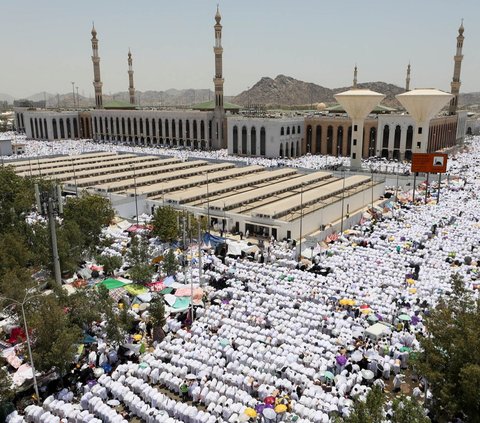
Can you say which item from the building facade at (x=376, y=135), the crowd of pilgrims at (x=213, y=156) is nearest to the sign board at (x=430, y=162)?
the crowd of pilgrims at (x=213, y=156)

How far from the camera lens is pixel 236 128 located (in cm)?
7381

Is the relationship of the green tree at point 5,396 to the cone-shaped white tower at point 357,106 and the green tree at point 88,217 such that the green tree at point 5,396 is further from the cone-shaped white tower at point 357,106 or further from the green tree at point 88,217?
the cone-shaped white tower at point 357,106

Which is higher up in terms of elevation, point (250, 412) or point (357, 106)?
point (357, 106)

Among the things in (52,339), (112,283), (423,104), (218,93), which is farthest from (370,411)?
(218,93)

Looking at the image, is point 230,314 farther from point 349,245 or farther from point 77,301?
point 349,245

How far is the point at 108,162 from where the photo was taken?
180 feet

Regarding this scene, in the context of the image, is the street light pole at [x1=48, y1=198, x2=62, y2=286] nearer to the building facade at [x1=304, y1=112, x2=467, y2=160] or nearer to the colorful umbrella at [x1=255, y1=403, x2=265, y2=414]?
the colorful umbrella at [x1=255, y1=403, x2=265, y2=414]

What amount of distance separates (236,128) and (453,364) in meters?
64.0

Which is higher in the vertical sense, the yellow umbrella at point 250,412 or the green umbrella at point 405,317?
the green umbrella at point 405,317

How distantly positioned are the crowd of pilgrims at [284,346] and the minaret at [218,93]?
5555 cm

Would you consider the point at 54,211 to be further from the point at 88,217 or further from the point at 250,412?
the point at 250,412

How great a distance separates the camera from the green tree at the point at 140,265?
872 inches

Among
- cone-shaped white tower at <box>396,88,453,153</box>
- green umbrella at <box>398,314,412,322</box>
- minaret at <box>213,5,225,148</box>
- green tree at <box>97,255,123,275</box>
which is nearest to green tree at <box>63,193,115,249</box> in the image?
green tree at <box>97,255,123,275</box>

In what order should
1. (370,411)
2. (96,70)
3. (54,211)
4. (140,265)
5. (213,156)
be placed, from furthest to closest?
1. (96,70)
2. (213,156)
3. (140,265)
4. (54,211)
5. (370,411)
